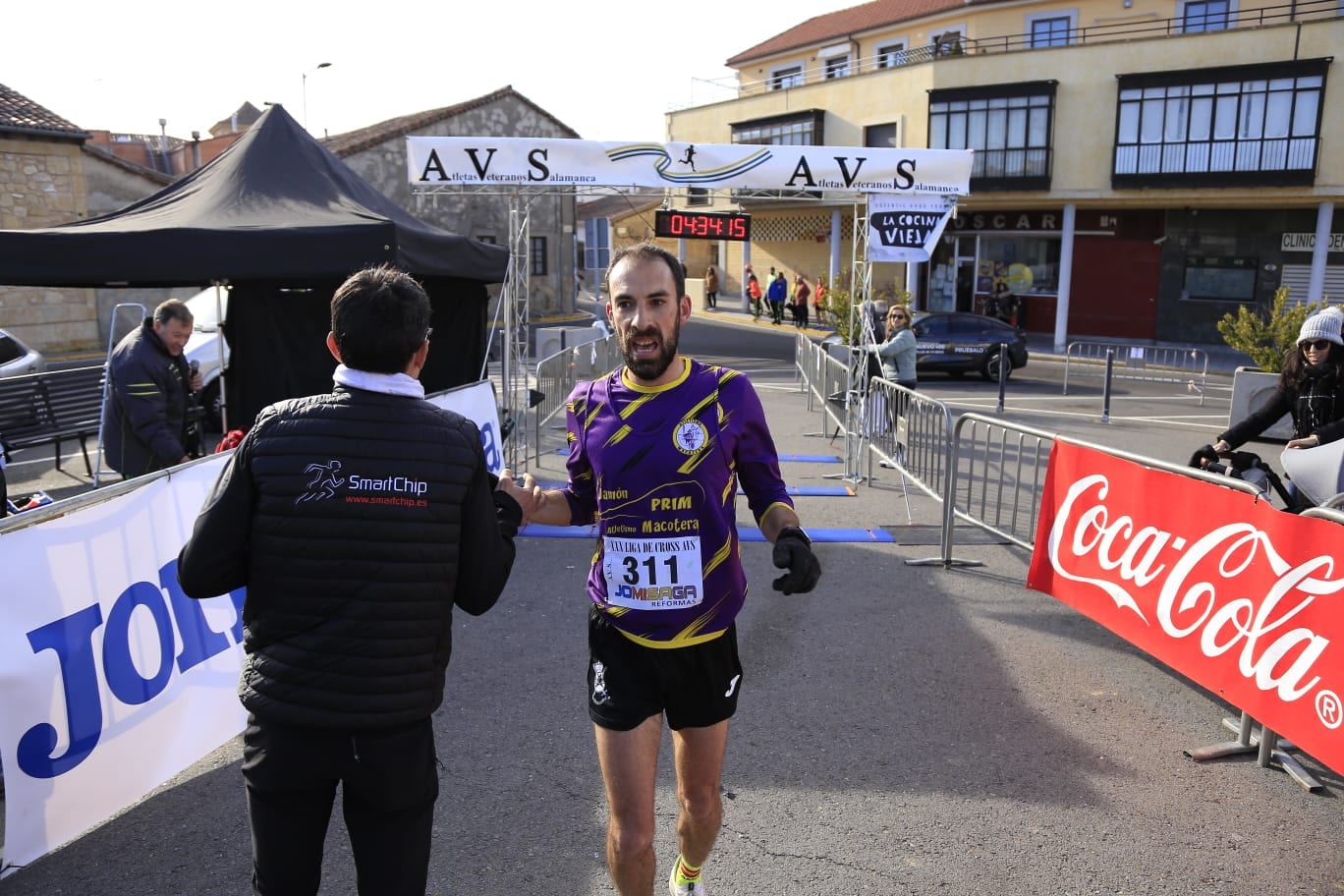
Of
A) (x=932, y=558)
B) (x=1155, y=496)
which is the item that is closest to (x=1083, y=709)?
(x=1155, y=496)

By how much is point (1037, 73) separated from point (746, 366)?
56.6 ft

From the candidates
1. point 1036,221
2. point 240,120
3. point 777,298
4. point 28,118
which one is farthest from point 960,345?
point 240,120

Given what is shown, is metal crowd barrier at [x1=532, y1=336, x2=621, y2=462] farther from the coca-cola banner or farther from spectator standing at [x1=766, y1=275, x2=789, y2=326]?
spectator standing at [x1=766, y1=275, x2=789, y2=326]

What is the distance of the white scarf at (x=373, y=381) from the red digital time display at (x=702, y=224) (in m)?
11.0

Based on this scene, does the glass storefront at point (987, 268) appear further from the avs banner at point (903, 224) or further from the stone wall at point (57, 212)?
the stone wall at point (57, 212)

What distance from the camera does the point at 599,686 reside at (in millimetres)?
2928

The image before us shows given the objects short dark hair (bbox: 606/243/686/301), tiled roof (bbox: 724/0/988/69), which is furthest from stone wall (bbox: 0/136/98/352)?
tiled roof (bbox: 724/0/988/69)

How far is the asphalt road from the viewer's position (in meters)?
3.53

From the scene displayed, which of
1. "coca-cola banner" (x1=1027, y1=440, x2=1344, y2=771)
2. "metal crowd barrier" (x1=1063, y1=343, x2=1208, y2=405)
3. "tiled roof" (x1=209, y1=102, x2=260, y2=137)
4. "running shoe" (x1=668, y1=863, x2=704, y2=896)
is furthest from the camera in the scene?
"tiled roof" (x1=209, y1=102, x2=260, y2=137)

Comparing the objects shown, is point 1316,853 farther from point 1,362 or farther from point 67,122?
point 67,122

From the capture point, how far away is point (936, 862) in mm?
3604

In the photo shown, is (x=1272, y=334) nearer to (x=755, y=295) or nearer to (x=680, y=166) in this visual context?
(x=680, y=166)

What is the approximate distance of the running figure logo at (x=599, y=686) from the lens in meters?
2.90

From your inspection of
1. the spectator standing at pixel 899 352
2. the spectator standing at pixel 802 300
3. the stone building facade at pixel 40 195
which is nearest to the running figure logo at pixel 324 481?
the spectator standing at pixel 899 352
